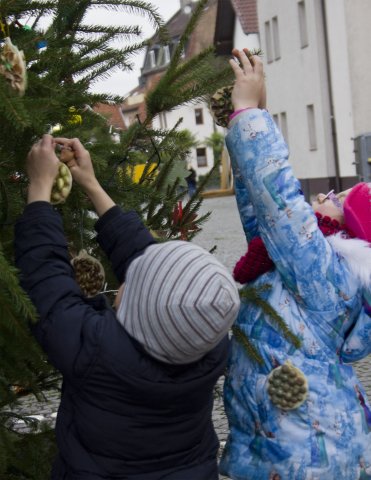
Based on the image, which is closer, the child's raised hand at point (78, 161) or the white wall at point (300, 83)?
the child's raised hand at point (78, 161)

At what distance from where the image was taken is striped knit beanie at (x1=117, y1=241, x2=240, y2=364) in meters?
2.05

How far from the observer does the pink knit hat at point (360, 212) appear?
2574 millimetres

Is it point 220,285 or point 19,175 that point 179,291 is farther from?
point 19,175

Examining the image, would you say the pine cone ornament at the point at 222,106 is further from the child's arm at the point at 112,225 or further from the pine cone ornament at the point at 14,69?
the pine cone ornament at the point at 14,69

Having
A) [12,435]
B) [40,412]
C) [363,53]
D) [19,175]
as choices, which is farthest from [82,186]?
[363,53]

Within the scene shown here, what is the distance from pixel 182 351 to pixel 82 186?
598mm

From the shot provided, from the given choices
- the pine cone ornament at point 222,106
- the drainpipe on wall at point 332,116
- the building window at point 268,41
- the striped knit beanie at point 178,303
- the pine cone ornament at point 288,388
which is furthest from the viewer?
the building window at point 268,41

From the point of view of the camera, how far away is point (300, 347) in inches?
97.3

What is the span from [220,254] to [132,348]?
12.5 m

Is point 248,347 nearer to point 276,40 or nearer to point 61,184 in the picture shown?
point 61,184

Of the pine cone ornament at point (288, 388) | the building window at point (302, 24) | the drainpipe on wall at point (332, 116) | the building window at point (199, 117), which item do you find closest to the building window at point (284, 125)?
the building window at point (302, 24)

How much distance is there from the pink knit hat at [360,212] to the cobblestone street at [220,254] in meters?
0.92

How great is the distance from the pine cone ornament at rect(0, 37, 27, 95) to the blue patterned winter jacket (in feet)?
→ 1.76

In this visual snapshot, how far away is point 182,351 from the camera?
2.10 meters
